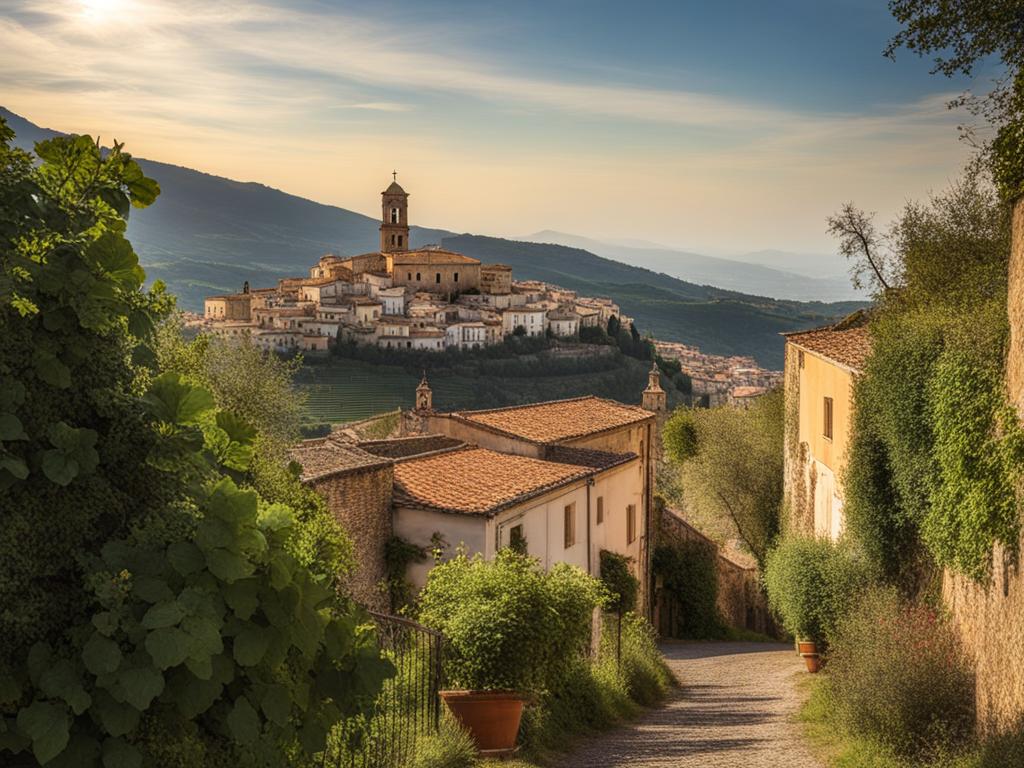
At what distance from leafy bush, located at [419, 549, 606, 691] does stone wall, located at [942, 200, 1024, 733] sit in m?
3.96

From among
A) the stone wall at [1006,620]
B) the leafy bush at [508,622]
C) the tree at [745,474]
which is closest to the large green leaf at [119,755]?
the leafy bush at [508,622]

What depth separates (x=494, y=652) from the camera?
368 inches

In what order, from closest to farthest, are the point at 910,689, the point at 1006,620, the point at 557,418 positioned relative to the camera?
the point at 1006,620
the point at 910,689
the point at 557,418

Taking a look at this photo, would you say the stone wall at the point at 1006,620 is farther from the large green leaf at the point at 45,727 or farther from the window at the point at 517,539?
the window at the point at 517,539

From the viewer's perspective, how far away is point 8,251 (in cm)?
363

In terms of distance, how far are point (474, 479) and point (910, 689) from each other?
10356 millimetres

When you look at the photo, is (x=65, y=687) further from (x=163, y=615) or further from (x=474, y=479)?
(x=474, y=479)

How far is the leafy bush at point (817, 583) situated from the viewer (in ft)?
55.6

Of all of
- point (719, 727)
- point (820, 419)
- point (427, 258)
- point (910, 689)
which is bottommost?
point (719, 727)

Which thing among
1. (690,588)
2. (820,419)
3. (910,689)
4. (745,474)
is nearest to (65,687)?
(910,689)

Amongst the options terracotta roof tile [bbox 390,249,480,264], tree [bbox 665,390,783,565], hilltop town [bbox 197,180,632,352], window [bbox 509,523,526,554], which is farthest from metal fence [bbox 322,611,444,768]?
terracotta roof tile [bbox 390,249,480,264]

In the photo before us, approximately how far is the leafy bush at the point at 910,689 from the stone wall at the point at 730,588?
19.3m

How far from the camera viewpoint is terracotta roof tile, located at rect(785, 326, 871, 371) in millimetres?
20969

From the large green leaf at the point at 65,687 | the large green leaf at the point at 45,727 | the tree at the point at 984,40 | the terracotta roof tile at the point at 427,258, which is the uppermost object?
the terracotta roof tile at the point at 427,258
